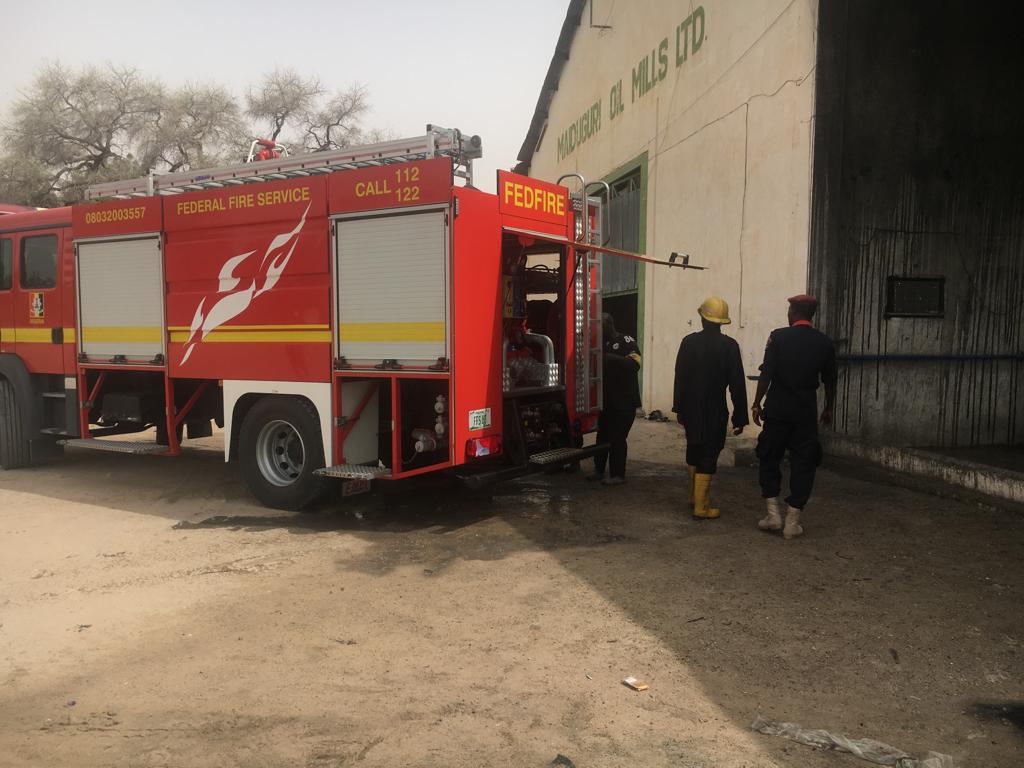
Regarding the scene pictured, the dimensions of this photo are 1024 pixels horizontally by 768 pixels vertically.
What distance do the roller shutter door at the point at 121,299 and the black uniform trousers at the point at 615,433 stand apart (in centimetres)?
423

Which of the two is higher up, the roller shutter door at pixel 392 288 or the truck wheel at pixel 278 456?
the roller shutter door at pixel 392 288

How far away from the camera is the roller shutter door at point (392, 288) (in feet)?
19.7

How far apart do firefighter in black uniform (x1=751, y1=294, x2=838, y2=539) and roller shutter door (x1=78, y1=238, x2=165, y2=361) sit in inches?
215

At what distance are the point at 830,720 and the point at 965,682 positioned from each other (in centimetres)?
83

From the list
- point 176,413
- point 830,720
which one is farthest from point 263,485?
point 830,720

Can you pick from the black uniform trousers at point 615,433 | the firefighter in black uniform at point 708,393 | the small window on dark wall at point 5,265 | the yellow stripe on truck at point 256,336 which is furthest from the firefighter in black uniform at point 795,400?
the small window on dark wall at point 5,265

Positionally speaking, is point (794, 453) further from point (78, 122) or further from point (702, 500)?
point (78, 122)

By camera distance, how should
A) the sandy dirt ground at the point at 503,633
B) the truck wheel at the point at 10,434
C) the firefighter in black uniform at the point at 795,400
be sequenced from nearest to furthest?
the sandy dirt ground at the point at 503,633, the firefighter in black uniform at the point at 795,400, the truck wheel at the point at 10,434

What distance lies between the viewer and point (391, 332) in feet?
20.5

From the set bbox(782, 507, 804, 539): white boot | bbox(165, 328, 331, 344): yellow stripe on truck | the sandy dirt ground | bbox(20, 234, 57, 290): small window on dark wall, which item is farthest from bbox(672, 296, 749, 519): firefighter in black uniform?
bbox(20, 234, 57, 290): small window on dark wall

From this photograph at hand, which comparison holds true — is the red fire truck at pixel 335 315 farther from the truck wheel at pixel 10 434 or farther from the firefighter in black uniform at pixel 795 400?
the firefighter in black uniform at pixel 795 400

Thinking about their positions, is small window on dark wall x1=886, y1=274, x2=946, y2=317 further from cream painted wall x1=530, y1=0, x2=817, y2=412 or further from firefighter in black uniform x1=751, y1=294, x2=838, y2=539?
firefighter in black uniform x1=751, y1=294, x2=838, y2=539

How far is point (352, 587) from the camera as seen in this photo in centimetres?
502

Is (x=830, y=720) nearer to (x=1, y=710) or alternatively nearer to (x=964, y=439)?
(x=1, y=710)
